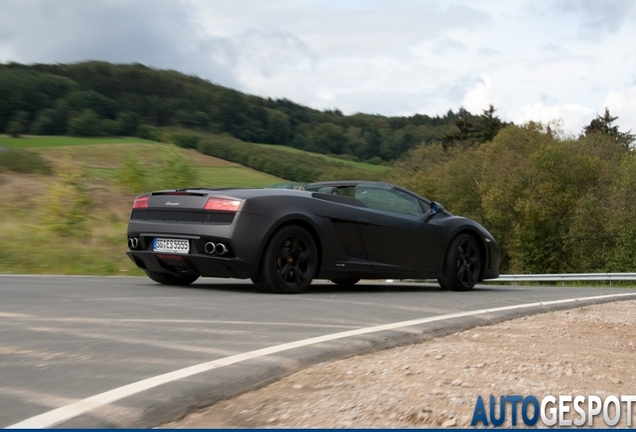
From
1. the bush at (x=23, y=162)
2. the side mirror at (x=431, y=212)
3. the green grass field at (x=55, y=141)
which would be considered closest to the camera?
the side mirror at (x=431, y=212)

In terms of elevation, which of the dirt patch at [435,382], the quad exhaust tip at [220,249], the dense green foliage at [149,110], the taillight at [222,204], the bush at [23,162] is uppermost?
the dense green foliage at [149,110]

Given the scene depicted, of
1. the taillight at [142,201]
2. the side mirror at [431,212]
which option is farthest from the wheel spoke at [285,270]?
the side mirror at [431,212]

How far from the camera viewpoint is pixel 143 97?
68250mm

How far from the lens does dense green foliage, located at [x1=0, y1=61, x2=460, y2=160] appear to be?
55594mm

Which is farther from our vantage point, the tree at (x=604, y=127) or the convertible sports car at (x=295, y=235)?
the tree at (x=604, y=127)

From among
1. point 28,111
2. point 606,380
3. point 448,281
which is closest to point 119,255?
point 448,281

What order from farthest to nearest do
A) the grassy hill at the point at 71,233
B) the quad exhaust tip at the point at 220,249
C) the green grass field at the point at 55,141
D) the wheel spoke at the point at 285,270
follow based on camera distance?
the green grass field at the point at 55,141
the grassy hill at the point at 71,233
the wheel spoke at the point at 285,270
the quad exhaust tip at the point at 220,249

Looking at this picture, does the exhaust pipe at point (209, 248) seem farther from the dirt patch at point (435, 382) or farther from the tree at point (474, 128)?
the tree at point (474, 128)

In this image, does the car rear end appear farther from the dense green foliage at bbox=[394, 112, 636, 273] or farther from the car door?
the dense green foliage at bbox=[394, 112, 636, 273]

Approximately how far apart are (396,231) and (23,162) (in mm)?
31118

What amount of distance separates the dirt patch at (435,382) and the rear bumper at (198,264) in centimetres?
288

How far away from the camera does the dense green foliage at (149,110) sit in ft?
182

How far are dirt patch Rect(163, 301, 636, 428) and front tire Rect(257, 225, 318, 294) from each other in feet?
9.31

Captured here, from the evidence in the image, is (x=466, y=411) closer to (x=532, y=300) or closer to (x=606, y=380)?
(x=606, y=380)
